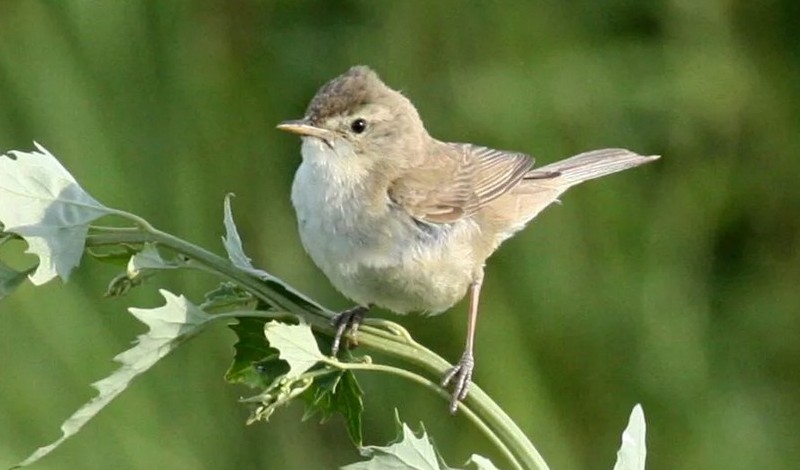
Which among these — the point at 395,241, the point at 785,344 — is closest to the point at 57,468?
the point at 395,241

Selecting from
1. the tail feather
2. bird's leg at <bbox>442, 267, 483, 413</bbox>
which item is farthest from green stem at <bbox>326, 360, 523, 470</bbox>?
the tail feather

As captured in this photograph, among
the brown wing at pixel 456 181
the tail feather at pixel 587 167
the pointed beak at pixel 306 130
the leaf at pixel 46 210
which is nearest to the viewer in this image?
the leaf at pixel 46 210

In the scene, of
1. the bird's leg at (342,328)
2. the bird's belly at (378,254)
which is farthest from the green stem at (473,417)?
the bird's belly at (378,254)

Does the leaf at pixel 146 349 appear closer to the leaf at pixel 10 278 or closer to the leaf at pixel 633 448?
the leaf at pixel 10 278

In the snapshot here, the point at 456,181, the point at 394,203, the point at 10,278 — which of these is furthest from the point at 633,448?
the point at 456,181

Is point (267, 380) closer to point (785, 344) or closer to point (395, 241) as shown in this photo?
point (395, 241)

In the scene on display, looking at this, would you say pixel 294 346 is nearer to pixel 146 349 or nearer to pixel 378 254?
pixel 146 349

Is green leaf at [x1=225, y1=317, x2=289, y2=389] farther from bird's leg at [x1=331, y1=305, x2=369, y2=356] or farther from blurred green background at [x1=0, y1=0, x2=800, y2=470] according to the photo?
blurred green background at [x1=0, y1=0, x2=800, y2=470]
